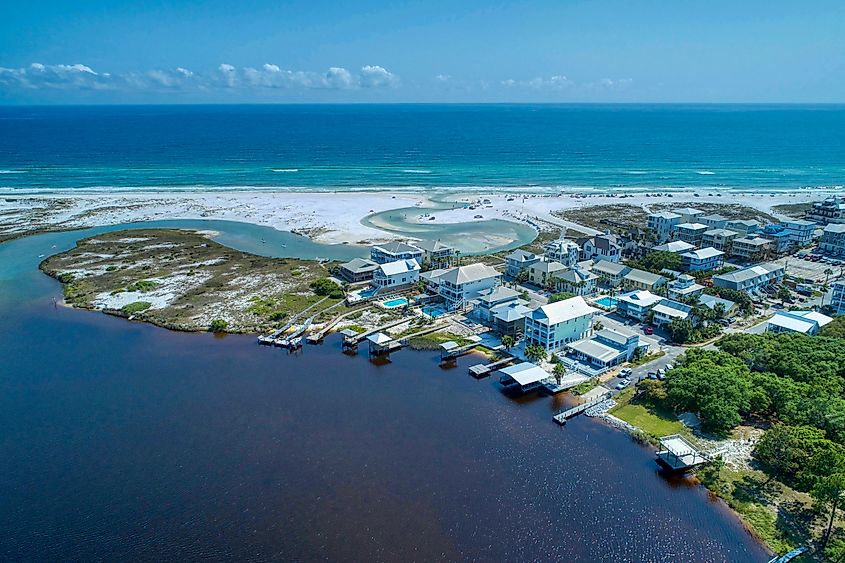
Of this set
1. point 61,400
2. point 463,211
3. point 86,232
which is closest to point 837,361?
point 61,400

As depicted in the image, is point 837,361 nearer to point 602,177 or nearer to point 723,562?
point 723,562

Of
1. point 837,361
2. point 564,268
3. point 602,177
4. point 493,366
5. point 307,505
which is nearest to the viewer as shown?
point 307,505

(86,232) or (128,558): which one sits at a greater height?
(86,232)

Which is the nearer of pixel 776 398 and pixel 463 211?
pixel 776 398

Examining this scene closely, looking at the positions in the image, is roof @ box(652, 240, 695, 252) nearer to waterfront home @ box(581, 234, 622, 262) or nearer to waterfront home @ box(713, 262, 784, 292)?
waterfront home @ box(581, 234, 622, 262)

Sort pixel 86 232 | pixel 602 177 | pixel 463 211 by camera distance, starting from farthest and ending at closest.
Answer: pixel 602 177
pixel 463 211
pixel 86 232

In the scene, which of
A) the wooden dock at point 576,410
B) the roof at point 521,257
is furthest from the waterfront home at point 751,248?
the wooden dock at point 576,410

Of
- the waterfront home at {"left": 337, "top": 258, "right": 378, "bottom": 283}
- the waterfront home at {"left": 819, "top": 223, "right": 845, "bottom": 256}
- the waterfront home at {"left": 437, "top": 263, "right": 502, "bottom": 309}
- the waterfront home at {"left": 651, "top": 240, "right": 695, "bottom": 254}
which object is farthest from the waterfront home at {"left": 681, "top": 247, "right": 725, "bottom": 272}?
the waterfront home at {"left": 337, "top": 258, "right": 378, "bottom": 283}

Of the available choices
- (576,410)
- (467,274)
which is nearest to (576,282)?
→ (467,274)

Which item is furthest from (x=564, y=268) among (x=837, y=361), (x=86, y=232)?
(x=86, y=232)
